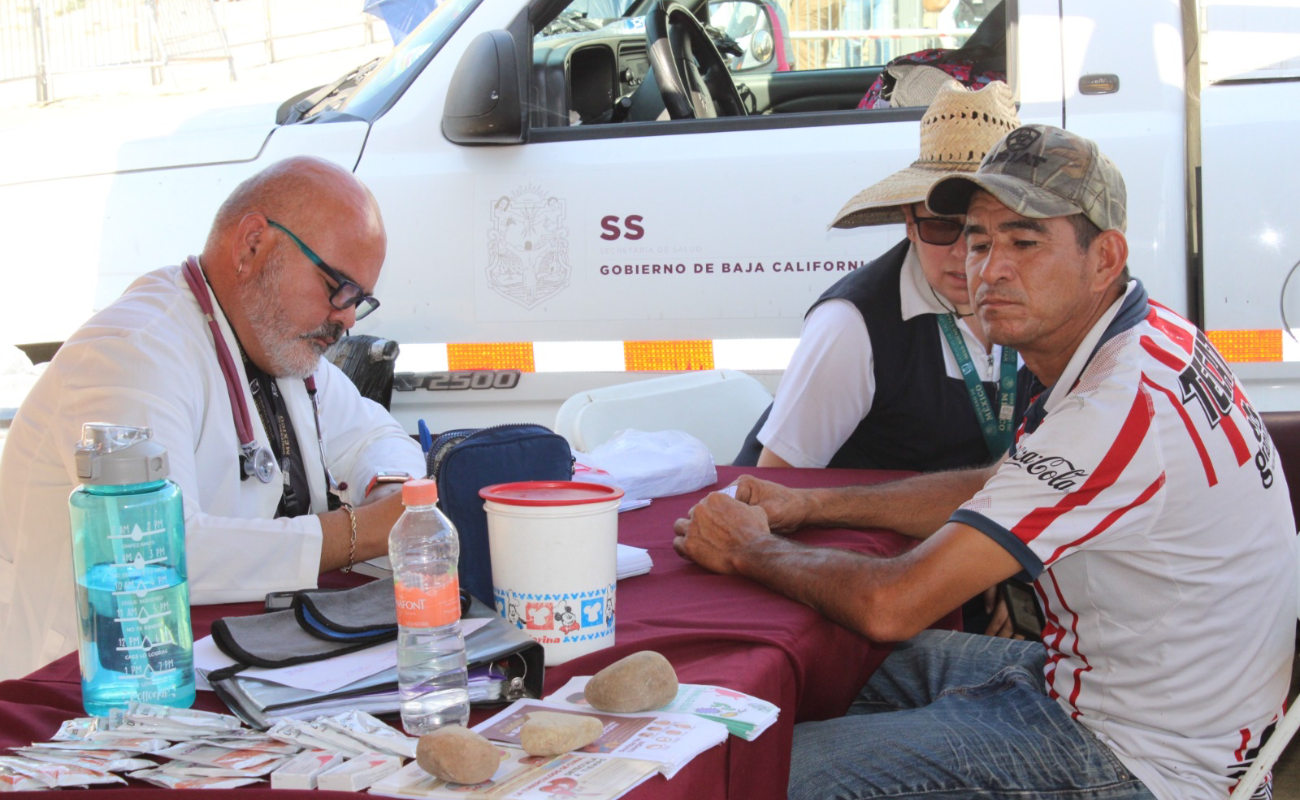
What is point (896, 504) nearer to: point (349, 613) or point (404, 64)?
point (349, 613)

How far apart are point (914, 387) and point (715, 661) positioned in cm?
142

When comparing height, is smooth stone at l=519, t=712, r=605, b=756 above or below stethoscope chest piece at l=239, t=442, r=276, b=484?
below

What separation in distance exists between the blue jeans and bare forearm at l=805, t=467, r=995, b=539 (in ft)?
1.38

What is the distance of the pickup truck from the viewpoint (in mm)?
3375

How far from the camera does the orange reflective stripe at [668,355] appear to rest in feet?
12.0

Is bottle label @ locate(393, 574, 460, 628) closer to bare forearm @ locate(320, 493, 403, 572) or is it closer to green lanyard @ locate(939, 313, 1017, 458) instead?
bare forearm @ locate(320, 493, 403, 572)

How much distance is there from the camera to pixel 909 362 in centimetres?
268

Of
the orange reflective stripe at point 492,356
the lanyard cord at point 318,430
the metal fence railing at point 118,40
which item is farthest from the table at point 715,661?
the metal fence railing at point 118,40

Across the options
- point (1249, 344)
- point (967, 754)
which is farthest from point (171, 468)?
point (1249, 344)

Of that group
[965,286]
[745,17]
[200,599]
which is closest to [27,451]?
[200,599]

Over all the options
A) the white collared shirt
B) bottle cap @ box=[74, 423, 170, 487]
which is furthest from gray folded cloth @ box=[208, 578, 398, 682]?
the white collared shirt

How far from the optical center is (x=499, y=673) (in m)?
1.29

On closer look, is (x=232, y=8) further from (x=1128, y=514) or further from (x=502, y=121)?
(x=1128, y=514)

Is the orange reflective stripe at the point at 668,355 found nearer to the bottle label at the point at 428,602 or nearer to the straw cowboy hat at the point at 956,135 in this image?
the straw cowboy hat at the point at 956,135
